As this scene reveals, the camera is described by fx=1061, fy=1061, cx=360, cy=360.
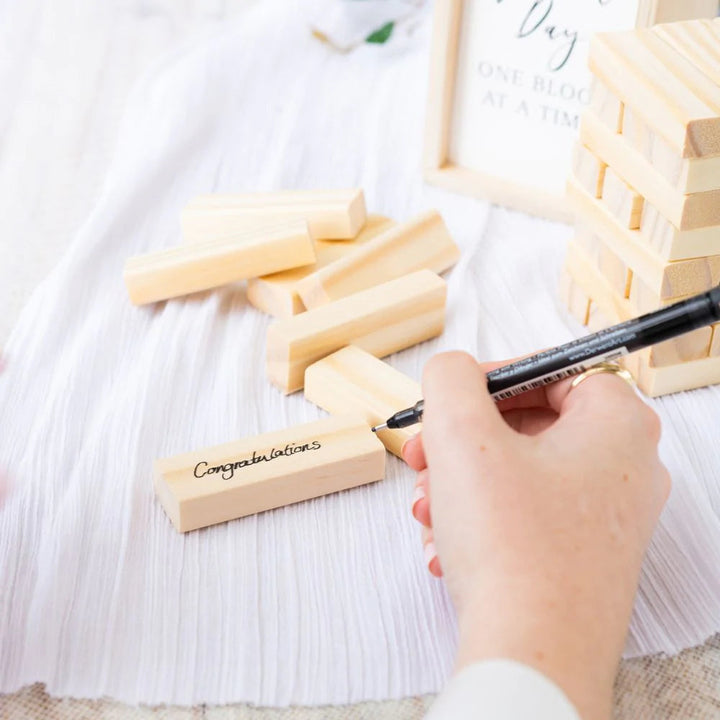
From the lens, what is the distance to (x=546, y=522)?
59cm

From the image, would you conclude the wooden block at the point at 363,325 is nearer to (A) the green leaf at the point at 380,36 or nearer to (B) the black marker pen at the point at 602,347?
(B) the black marker pen at the point at 602,347

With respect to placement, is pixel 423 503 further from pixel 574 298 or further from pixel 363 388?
pixel 574 298

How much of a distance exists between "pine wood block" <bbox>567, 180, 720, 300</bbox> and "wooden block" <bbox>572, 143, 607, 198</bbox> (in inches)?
0.5

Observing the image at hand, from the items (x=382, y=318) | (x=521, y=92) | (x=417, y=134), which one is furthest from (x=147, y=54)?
(x=382, y=318)

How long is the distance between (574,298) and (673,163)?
23cm

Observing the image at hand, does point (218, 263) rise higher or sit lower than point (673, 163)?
lower

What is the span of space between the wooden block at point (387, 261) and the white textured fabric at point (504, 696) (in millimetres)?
499

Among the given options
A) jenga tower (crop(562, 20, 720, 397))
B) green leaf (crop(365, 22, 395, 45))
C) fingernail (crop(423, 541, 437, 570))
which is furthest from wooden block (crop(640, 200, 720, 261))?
green leaf (crop(365, 22, 395, 45))

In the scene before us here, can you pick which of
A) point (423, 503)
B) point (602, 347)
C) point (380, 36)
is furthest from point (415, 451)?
point (380, 36)

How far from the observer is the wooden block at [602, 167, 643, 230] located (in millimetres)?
886

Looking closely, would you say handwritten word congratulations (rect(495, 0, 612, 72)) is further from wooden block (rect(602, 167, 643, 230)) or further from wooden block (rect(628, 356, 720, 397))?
wooden block (rect(628, 356, 720, 397))

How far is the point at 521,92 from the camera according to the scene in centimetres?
117

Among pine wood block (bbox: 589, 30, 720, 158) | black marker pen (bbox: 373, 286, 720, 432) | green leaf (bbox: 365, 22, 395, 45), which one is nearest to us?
black marker pen (bbox: 373, 286, 720, 432)

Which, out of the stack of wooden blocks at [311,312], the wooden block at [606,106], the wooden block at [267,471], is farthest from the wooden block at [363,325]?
the wooden block at [606,106]
